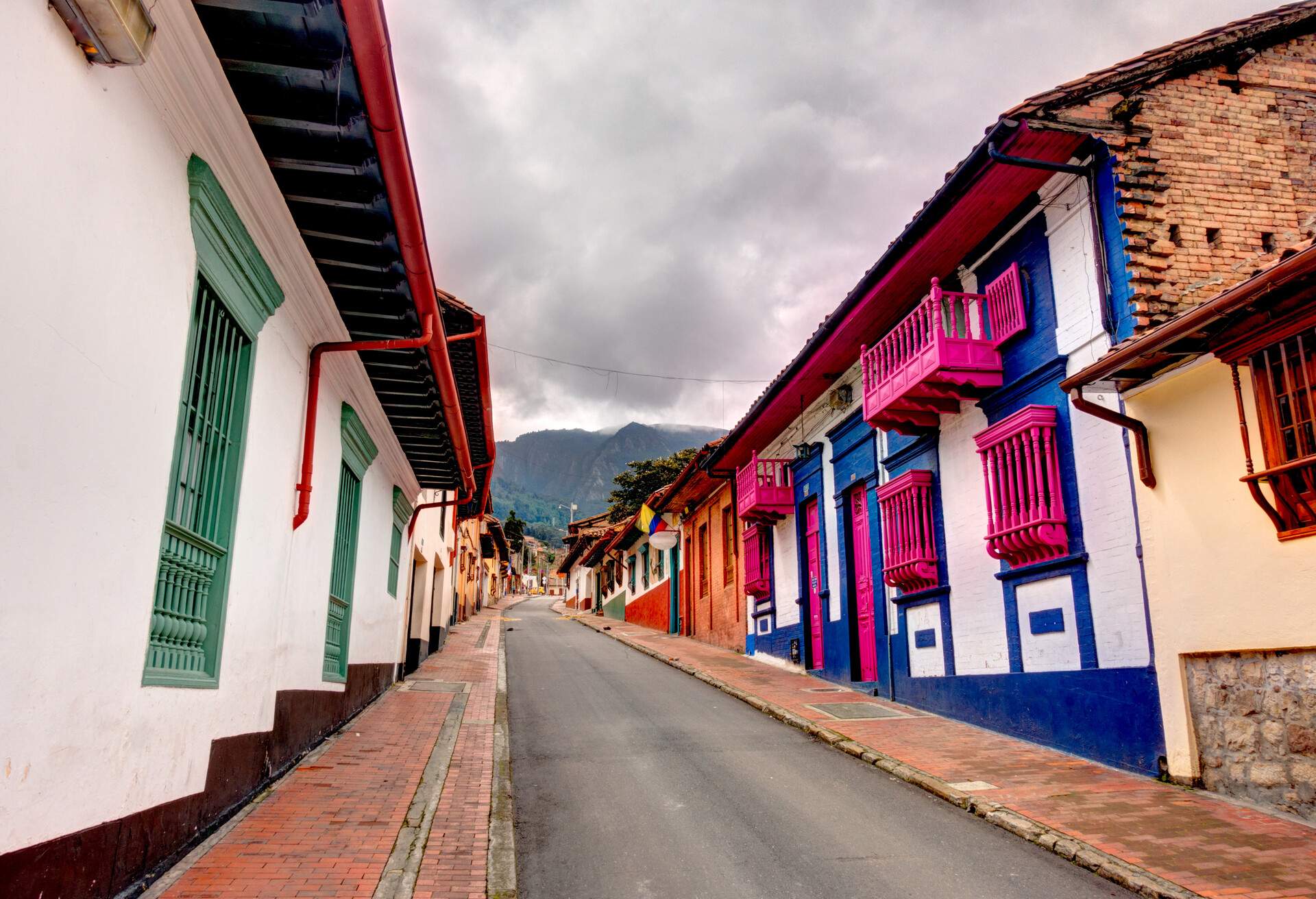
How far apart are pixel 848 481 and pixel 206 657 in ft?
33.9

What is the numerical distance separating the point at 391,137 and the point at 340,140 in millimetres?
495

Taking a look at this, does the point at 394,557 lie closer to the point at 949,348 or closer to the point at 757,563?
the point at 757,563

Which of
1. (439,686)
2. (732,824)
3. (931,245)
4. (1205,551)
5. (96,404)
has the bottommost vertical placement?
(732,824)

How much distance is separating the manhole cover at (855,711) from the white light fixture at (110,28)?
933 centimetres

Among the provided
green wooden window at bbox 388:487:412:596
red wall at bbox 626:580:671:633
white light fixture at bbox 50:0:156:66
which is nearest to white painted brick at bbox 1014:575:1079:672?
white light fixture at bbox 50:0:156:66

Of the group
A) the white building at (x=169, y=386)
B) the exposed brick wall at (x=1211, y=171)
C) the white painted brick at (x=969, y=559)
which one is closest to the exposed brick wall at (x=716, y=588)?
the white painted brick at (x=969, y=559)

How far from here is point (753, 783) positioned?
7.07 metres

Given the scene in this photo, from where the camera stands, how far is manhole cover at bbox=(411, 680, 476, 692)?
12375 mm

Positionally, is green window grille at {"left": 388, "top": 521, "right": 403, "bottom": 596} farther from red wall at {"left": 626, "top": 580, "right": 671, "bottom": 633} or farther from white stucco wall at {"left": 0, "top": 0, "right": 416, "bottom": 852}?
red wall at {"left": 626, "top": 580, "right": 671, "bottom": 633}

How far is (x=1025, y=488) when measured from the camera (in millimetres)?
8594

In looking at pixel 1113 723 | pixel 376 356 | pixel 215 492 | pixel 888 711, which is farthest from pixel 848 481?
pixel 215 492

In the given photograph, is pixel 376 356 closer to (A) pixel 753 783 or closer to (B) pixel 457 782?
(B) pixel 457 782

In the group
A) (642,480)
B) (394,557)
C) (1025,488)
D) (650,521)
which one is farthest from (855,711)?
(642,480)

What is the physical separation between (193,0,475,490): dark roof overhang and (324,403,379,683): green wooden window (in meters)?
1.56
